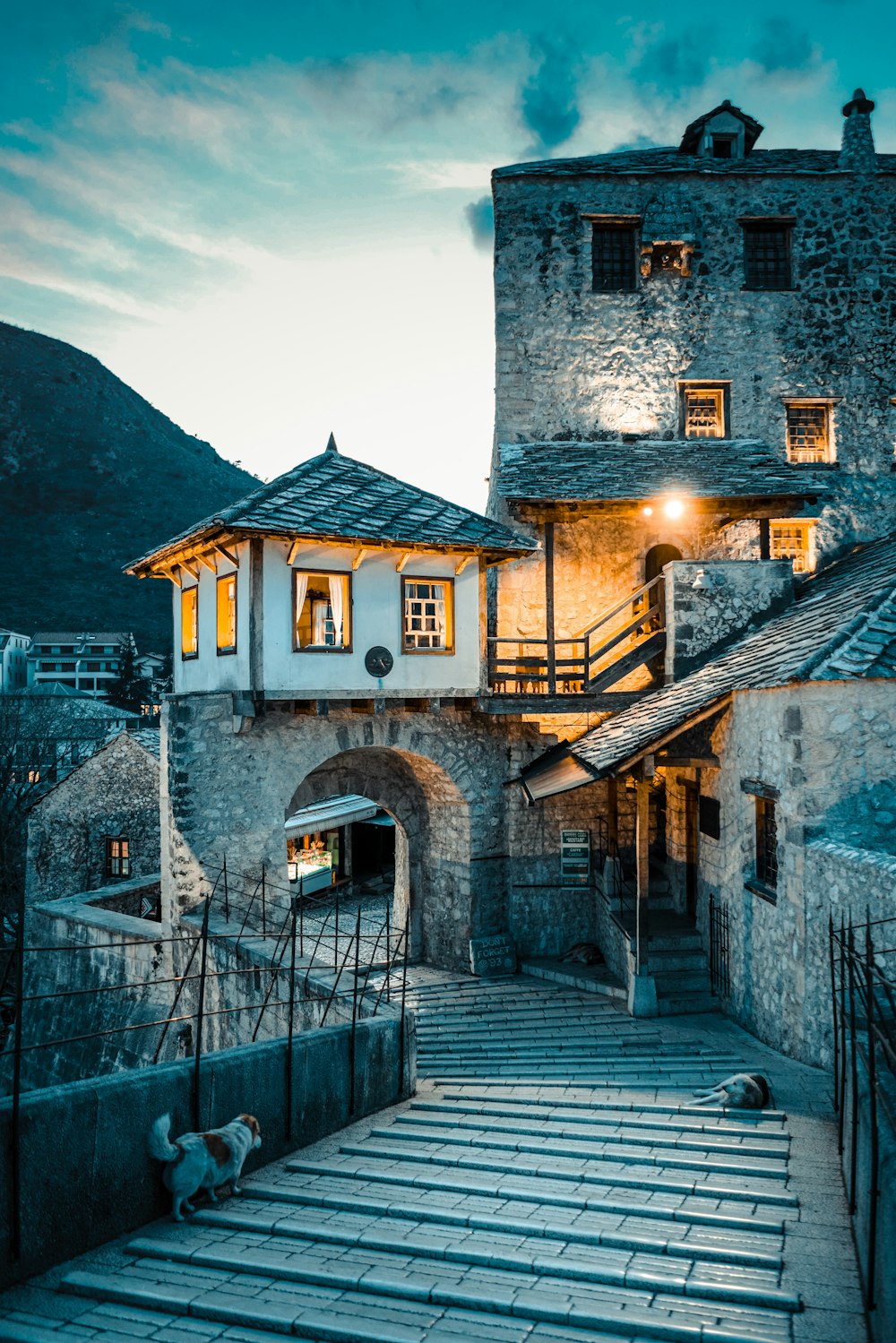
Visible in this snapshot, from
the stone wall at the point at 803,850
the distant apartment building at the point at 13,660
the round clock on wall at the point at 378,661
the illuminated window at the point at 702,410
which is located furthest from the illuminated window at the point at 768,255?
the distant apartment building at the point at 13,660

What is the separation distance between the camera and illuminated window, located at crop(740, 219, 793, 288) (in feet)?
63.4

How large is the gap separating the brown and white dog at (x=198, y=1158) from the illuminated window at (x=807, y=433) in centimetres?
1729

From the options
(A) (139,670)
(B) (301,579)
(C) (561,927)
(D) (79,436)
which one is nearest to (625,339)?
(B) (301,579)

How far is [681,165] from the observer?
62.6 ft

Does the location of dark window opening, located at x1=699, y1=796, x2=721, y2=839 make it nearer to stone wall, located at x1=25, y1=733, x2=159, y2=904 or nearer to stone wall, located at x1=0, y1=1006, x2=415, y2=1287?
stone wall, located at x1=0, y1=1006, x2=415, y2=1287

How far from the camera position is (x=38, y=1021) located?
1853 cm

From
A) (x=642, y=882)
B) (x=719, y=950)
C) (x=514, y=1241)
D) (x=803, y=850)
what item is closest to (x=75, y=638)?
(x=642, y=882)

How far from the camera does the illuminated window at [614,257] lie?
1922 centimetres

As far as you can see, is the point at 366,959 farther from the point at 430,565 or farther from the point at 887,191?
the point at 887,191

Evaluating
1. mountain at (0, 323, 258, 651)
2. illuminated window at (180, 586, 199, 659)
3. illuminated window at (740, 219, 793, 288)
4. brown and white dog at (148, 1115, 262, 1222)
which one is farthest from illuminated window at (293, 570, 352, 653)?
mountain at (0, 323, 258, 651)

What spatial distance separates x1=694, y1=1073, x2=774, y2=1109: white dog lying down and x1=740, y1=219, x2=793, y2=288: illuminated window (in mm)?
16506

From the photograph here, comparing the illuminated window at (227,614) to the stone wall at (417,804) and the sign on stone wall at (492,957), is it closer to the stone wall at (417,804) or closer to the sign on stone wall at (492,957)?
the stone wall at (417,804)

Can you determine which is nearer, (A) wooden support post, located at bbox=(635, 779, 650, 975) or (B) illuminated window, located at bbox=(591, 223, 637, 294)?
(A) wooden support post, located at bbox=(635, 779, 650, 975)

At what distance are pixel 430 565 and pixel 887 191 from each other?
526 inches
